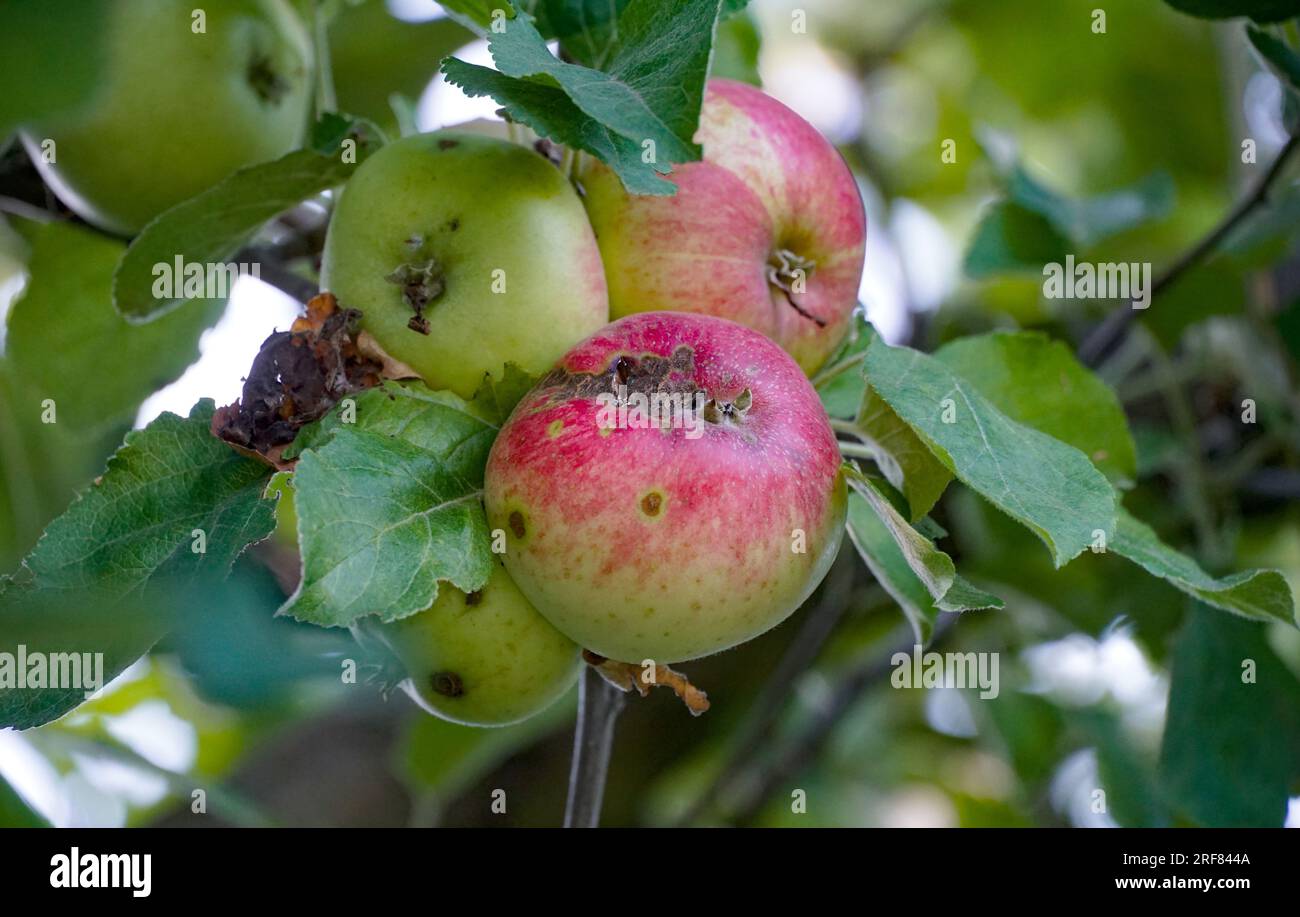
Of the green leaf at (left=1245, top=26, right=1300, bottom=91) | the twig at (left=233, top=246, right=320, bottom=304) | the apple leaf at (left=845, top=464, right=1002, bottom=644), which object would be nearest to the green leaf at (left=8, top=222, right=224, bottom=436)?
the twig at (left=233, top=246, right=320, bottom=304)

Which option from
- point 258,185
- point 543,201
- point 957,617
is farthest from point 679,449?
point 957,617

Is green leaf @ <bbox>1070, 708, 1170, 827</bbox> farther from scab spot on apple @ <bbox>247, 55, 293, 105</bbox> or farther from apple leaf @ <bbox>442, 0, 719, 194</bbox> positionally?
scab spot on apple @ <bbox>247, 55, 293, 105</bbox>

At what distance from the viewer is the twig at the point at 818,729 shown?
1.64 metres

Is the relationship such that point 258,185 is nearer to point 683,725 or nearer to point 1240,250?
point 1240,250

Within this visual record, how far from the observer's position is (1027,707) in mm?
1727

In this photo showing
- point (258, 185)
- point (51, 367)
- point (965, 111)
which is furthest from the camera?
point (965, 111)

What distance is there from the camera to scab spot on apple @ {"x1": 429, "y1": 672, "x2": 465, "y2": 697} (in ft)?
2.50

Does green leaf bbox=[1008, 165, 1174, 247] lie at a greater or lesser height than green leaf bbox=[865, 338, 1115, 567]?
greater

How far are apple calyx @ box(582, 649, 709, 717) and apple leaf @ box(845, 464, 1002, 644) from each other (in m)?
0.15

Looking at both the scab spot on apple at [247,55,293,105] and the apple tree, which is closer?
the apple tree

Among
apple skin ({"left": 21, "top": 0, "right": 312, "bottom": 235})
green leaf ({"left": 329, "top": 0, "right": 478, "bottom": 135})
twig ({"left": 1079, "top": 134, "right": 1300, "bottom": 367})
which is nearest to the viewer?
apple skin ({"left": 21, "top": 0, "right": 312, "bottom": 235})

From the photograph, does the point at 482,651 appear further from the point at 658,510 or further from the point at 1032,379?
the point at 1032,379

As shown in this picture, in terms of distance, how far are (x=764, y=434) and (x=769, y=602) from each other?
9cm

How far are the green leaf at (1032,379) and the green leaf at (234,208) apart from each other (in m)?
0.45
